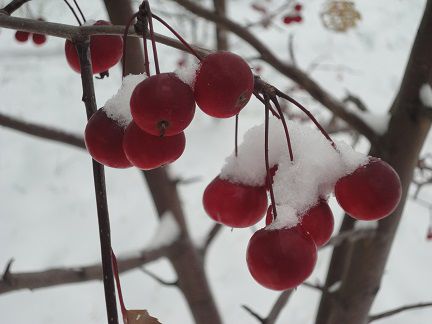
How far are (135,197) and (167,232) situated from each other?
180 cm

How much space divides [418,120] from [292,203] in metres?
0.50

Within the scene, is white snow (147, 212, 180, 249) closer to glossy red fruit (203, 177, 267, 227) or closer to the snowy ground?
the snowy ground

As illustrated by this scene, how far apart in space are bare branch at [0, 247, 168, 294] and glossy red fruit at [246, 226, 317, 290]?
0.60 m

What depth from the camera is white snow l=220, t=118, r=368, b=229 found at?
49cm

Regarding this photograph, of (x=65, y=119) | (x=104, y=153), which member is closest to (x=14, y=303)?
(x=65, y=119)

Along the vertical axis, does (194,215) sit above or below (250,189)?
below

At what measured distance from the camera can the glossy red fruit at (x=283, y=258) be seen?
42 centimetres

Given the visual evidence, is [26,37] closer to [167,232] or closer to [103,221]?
[103,221]

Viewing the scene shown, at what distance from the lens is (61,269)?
0.96 metres

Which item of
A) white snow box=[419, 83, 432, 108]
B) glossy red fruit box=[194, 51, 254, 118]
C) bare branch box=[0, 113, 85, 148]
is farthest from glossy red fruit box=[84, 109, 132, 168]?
bare branch box=[0, 113, 85, 148]

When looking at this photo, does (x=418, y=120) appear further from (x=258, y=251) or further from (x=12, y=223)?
(x=12, y=223)

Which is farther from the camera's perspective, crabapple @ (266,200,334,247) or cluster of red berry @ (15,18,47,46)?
cluster of red berry @ (15,18,47,46)

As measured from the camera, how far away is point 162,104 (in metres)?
0.38

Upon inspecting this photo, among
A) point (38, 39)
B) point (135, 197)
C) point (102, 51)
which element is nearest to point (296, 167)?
point (102, 51)
